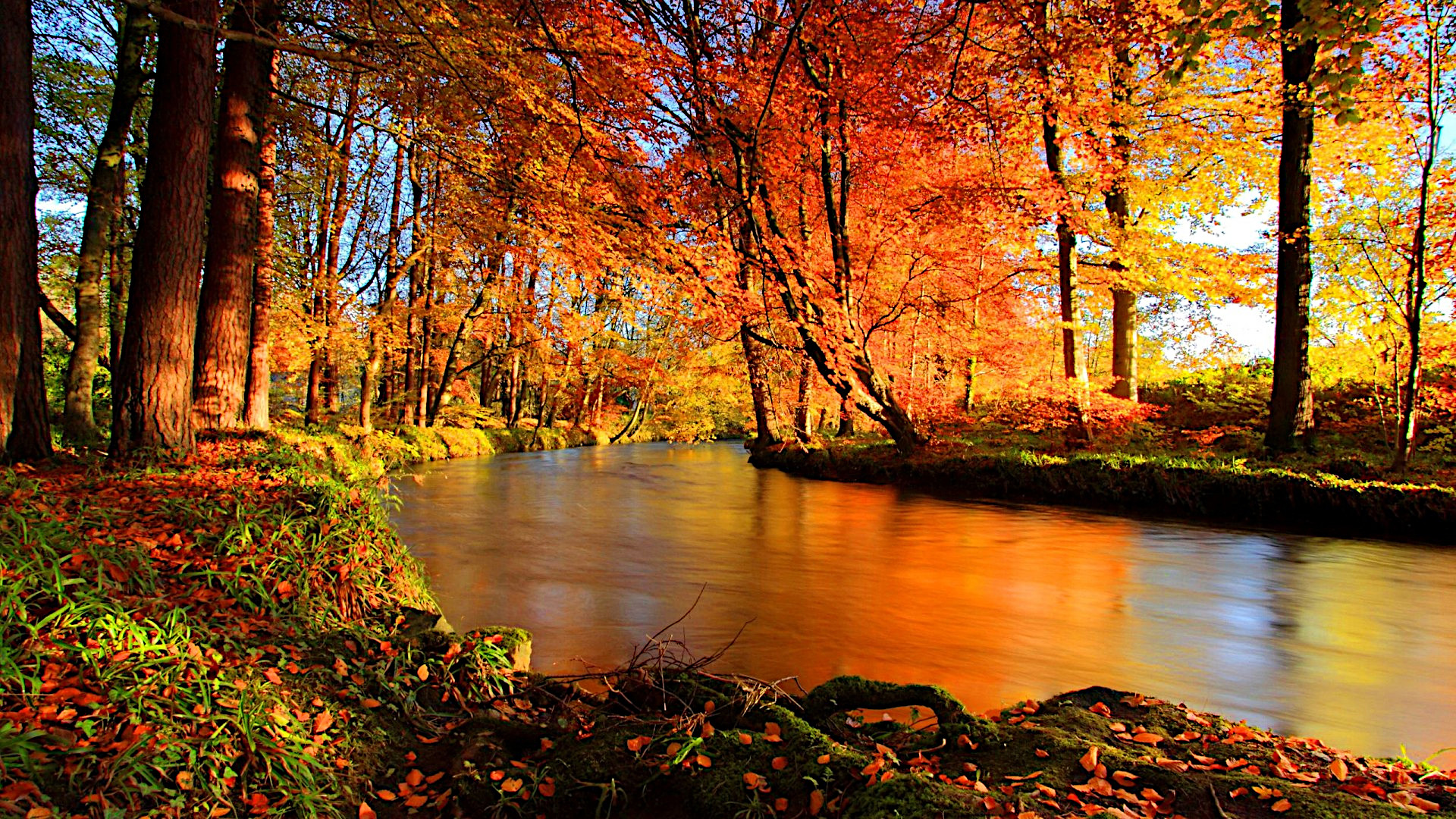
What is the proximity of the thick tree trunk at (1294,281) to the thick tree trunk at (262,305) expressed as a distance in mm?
13856

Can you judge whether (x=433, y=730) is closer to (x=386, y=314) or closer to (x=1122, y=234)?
(x=1122, y=234)

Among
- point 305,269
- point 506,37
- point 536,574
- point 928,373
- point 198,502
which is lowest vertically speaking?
point 536,574

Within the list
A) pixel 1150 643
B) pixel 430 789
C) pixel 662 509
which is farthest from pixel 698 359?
pixel 430 789

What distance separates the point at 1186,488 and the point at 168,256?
1238cm

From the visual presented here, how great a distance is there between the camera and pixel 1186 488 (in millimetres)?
9516

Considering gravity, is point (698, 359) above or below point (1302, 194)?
below

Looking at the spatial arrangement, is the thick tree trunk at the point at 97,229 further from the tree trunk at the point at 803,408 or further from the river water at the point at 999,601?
the tree trunk at the point at 803,408

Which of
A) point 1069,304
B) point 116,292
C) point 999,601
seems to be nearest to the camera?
point 999,601

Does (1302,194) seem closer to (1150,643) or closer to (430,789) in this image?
(1150,643)

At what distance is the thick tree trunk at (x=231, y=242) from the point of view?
23.3 ft

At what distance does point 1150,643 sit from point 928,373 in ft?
51.6

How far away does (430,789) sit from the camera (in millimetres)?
2381

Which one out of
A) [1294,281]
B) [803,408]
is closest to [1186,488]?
[1294,281]

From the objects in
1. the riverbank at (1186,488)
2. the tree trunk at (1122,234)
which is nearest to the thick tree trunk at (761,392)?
the riverbank at (1186,488)
